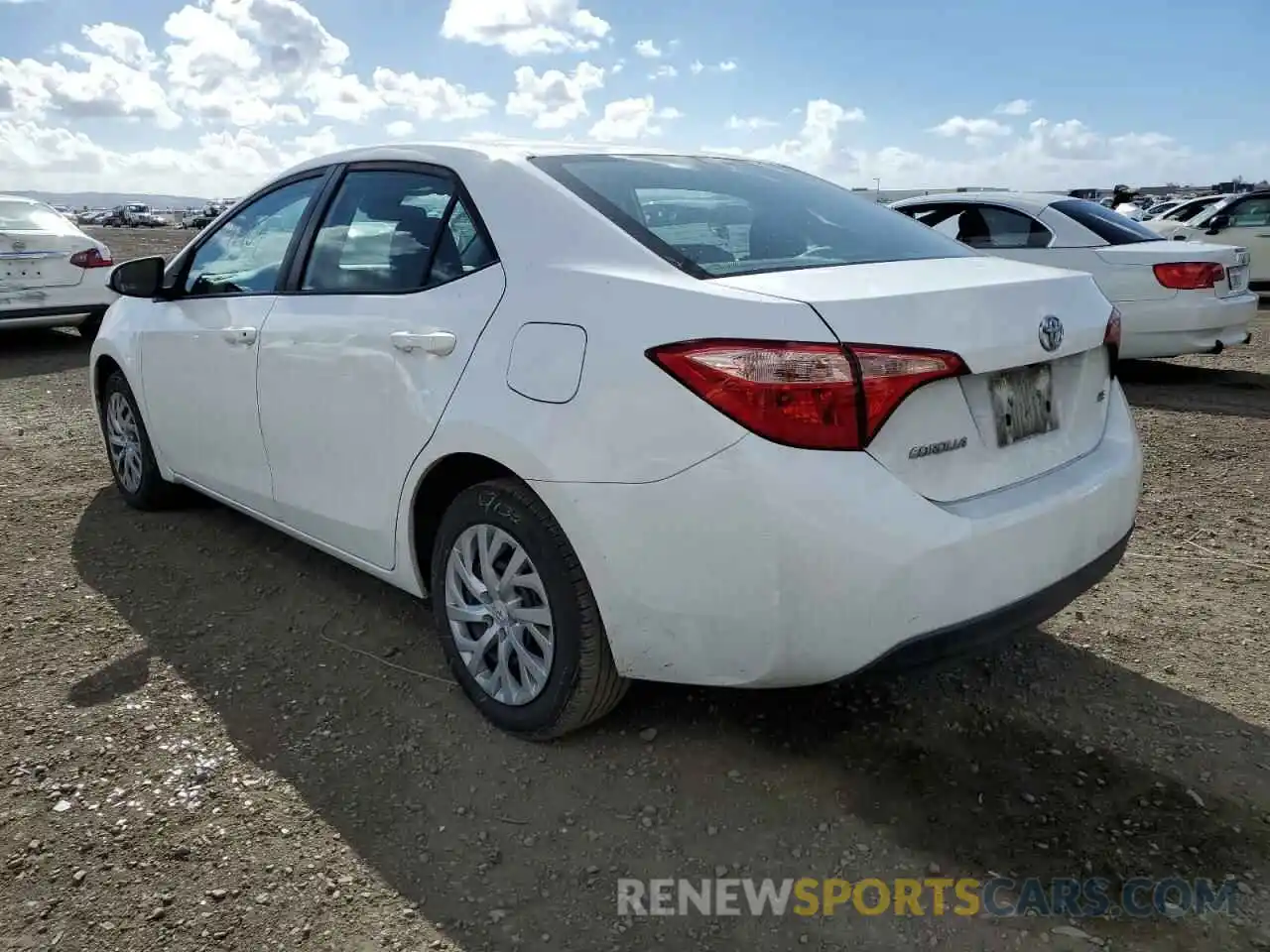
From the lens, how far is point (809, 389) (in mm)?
2105

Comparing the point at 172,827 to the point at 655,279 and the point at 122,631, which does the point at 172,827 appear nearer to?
the point at 122,631

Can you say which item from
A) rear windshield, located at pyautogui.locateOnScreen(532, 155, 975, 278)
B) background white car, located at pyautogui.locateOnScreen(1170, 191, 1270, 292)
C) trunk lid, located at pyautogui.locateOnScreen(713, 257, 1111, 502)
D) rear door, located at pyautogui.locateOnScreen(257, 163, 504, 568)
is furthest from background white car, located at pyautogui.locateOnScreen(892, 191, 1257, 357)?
background white car, located at pyautogui.locateOnScreen(1170, 191, 1270, 292)

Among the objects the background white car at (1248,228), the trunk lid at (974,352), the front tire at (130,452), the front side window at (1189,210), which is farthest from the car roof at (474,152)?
the front side window at (1189,210)

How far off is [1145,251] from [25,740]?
753 centimetres

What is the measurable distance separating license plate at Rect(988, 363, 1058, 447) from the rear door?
1.28 metres

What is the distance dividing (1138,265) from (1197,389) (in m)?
1.06

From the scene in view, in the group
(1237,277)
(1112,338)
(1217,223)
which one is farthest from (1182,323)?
(1217,223)

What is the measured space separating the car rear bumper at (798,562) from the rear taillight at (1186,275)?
18.9 feet

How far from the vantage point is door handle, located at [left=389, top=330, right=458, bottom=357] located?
8.91 feet

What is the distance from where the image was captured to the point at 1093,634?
11.1 feet

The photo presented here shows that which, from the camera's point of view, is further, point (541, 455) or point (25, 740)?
point (25, 740)

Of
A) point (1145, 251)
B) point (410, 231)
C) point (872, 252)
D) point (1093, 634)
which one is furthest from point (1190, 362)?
point (410, 231)

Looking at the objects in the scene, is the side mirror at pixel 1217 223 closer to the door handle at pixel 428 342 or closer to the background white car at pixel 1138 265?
the background white car at pixel 1138 265

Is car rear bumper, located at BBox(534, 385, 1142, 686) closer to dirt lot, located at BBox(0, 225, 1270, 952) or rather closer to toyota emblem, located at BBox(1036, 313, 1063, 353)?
dirt lot, located at BBox(0, 225, 1270, 952)
